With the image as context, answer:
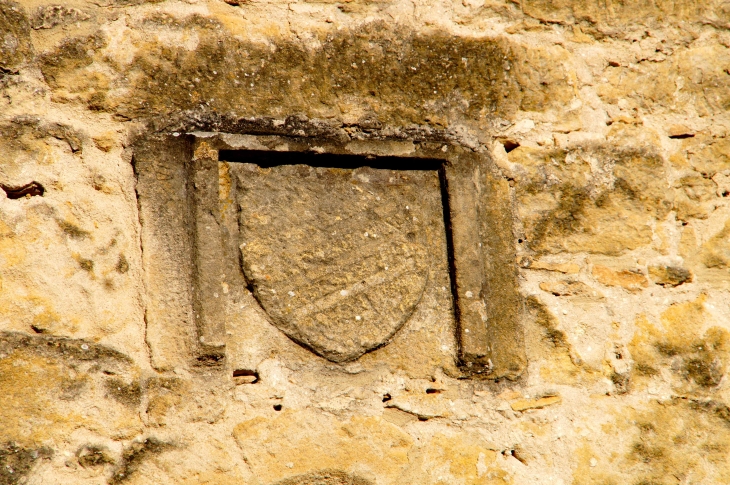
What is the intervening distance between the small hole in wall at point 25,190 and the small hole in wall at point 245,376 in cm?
51

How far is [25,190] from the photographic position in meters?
1.27

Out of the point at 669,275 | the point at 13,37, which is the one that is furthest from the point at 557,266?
the point at 13,37

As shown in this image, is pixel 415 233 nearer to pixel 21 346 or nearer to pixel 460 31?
pixel 460 31

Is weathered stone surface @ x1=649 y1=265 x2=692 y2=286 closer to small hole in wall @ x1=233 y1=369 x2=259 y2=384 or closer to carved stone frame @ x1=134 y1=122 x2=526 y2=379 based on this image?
carved stone frame @ x1=134 y1=122 x2=526 y2=379

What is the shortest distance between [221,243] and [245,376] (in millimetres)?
271

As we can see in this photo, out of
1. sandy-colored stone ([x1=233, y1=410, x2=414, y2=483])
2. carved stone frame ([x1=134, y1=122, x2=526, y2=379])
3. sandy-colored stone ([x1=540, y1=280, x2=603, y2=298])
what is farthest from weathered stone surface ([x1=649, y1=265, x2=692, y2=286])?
A: sandy-colored stone ([x1=233, y1=410, x2=414, y2=483])

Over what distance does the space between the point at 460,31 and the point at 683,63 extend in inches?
24.0

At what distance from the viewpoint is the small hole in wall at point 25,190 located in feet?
4.12

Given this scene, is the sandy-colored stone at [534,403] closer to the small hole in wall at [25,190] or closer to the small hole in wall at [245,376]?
the small hole in wall at [245,376]

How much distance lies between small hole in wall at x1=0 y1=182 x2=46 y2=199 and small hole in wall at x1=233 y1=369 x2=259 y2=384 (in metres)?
0.51

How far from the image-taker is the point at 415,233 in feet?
4.87

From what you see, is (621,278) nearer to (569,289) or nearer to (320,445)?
(569,289)

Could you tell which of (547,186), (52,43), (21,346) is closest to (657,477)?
(547,186)

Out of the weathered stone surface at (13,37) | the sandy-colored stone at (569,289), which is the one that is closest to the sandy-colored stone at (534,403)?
the sandy-colored stone at (569,289)
